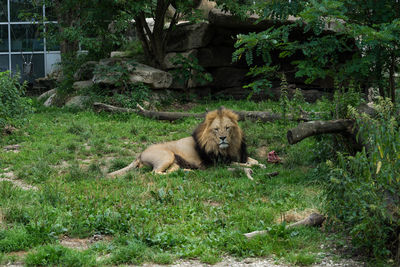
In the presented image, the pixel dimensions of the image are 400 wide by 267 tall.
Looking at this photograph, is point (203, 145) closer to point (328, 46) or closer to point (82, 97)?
point (328, 46)

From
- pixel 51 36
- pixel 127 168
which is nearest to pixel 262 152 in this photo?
pixel 127 168

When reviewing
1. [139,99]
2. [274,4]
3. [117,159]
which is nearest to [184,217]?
[117,159]

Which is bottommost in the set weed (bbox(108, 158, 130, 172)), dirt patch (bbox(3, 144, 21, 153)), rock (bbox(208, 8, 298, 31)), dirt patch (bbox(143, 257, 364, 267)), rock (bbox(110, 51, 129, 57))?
dirt patch (bbox(143, 257, 364, 267))

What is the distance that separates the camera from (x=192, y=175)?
27.8 ft

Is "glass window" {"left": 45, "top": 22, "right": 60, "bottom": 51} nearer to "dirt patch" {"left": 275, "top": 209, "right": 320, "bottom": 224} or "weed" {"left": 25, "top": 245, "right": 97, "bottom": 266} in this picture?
"dirt patch" {"left": 275, "top": 209, "right": 320, "bottom": 224}

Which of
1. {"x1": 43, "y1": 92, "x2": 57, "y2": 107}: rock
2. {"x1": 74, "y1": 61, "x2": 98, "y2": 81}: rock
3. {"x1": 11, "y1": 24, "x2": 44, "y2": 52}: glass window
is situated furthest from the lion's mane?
{"x1": 11, "y1": 24, "x2": 44, "y2": 52}: glass window

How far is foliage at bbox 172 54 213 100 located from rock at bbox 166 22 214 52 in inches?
24.9

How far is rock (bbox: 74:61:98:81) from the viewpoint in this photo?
16.9 m

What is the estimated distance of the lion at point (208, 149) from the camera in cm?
Answer: 909

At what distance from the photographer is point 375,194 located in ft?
16.3

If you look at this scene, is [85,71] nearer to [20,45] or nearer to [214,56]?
[214,56]

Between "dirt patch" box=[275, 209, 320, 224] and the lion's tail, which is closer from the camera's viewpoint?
"dirt patch" box=[275, 209, 320, 224]

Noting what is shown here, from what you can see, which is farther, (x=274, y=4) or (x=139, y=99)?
(x=139, y=99)

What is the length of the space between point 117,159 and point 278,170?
3.01 metres
